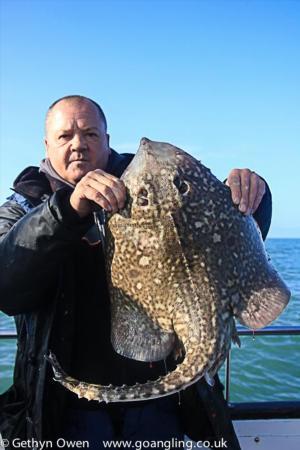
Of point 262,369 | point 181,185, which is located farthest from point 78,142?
point 262,369

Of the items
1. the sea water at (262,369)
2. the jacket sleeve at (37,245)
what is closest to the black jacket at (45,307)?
the jacket sleeve at (37,245)

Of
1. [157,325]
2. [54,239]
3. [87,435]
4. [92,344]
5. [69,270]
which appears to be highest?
[54,239]

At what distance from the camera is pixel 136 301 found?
86.2 inches

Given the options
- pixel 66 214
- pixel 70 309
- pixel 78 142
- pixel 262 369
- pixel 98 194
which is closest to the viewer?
pixel 98 194

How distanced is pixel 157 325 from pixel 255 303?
1.53ft

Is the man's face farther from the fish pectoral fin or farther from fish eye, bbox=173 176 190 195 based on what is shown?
the fish pectoral fin

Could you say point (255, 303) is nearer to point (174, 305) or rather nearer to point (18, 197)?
point (174, 305)

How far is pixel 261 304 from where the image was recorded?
2.19m

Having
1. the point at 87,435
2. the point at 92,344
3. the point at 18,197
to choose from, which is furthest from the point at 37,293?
the point at 87,435

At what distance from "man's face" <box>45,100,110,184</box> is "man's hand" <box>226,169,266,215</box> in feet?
2.92

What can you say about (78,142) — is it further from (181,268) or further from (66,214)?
(181,268)

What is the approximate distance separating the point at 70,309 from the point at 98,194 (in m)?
0.73

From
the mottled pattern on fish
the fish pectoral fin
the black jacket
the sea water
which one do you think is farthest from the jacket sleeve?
the sea water

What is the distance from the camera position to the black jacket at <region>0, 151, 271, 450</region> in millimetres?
2227
